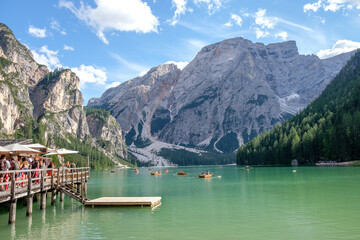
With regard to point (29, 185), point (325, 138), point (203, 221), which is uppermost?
point (325, 138)

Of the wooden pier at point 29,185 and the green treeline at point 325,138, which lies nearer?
the wooden pier at point 29,185

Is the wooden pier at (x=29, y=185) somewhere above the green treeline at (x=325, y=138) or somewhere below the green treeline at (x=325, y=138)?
below

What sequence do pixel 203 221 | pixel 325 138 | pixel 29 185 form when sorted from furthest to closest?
pixel 325 138, pixel 29 185, pixel 203 221

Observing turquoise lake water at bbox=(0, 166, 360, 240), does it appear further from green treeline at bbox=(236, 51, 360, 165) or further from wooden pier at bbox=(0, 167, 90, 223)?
green treeline at bbox=(236, 51, 360, 165)

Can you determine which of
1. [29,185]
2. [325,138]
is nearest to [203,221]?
[29,185]

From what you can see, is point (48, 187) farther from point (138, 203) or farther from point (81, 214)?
point (138, 203)

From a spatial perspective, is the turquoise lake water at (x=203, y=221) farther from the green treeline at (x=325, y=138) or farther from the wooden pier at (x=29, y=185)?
the green treeline at (x=325, y=138)

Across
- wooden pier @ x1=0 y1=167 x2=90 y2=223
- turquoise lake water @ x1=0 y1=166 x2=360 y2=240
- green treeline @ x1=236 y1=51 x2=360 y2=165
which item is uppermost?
green treeline @ x1=236 y1=51 x2=360 y2=165

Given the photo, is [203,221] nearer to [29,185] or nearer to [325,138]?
[29,185]

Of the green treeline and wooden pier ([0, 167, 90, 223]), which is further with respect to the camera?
the green treeline

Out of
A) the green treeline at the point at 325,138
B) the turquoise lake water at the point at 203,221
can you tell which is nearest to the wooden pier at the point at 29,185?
the turquoise lake water at the point at 203,221

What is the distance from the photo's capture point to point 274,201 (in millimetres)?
41969

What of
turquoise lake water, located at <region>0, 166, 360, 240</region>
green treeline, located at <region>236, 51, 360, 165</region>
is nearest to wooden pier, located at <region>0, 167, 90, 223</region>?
turquoise lake water, located at <region>0, 166, 360, 240</region>

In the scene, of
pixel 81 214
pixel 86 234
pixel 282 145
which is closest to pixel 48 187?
pixel 81 214
